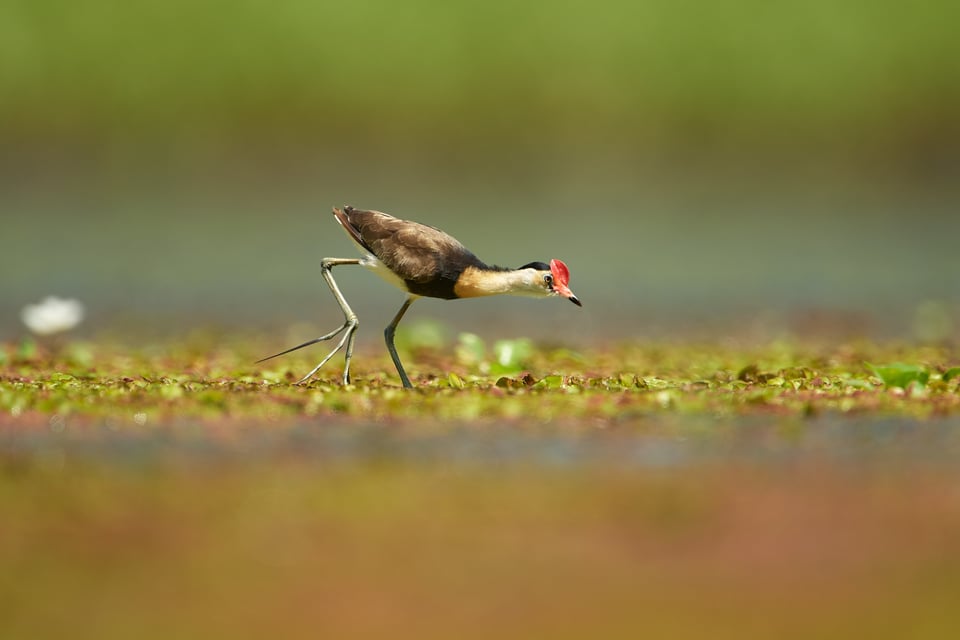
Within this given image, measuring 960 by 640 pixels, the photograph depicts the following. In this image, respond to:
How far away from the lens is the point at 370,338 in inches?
620

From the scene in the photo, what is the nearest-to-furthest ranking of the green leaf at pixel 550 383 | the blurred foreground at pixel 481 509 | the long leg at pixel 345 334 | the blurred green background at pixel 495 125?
the blurred foreground at pixel 481 509, the green leaf at pixel 550 383, the long leg at pixel 345 334, the blurred green background at pixel 495 125

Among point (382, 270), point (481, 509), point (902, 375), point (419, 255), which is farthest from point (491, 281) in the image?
point (481, 509)

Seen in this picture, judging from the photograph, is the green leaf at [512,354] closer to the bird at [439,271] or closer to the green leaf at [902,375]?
the bird at [439,271]

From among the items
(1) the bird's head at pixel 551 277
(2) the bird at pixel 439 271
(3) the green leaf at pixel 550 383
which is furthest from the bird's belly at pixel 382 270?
(3) the green leaf at pixel 550 383

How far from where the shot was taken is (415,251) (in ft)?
34.4

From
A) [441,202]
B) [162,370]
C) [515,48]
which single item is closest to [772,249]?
[441,202]

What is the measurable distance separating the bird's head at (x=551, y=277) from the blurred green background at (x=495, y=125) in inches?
460

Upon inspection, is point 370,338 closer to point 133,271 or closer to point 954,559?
point 133,271

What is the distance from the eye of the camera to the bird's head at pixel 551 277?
414 inches

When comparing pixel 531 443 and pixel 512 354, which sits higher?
pixel 512 354

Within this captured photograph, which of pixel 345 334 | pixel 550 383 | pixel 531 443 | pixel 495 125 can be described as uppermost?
pixel 495 125

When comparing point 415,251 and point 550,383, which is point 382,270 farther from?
point 550,383

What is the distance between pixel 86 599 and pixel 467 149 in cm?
2757

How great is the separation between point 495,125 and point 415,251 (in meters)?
23.0
